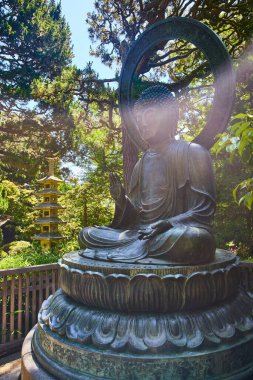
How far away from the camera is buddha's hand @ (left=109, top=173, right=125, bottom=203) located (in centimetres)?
285

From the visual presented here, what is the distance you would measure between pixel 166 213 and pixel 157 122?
0.93m

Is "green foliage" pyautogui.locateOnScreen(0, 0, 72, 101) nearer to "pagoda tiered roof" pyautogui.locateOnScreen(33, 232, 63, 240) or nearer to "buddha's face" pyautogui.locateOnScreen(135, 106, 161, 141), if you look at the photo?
"pagoda tiered roof" pyautogui.locateOnScreen(33, 232, 63, 240)

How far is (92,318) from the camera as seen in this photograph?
7.01 feet

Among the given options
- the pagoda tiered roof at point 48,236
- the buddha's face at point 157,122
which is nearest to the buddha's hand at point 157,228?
the buddha's face at point 157,122

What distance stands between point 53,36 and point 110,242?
11.8 m

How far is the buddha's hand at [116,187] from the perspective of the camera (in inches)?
112

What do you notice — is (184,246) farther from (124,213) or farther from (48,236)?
(48,236)

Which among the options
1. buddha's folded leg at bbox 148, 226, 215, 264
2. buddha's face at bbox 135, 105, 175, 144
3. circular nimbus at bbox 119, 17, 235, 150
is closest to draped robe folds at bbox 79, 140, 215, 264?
buddha's folded leg at bbox 148, 226, 215, 264

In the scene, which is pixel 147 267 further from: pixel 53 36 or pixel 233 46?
pixel 53 36

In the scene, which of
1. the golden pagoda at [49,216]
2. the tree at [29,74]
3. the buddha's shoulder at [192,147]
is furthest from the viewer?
the tree at [29,74]

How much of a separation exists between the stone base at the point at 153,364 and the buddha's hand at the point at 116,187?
132 cm

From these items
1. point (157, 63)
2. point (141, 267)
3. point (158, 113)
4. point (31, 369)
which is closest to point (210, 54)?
point (158, 113)

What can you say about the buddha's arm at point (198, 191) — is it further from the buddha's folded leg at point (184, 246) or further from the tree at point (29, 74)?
the tree at point (29, 74)

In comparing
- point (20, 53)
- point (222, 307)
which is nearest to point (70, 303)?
point (222, 307)
